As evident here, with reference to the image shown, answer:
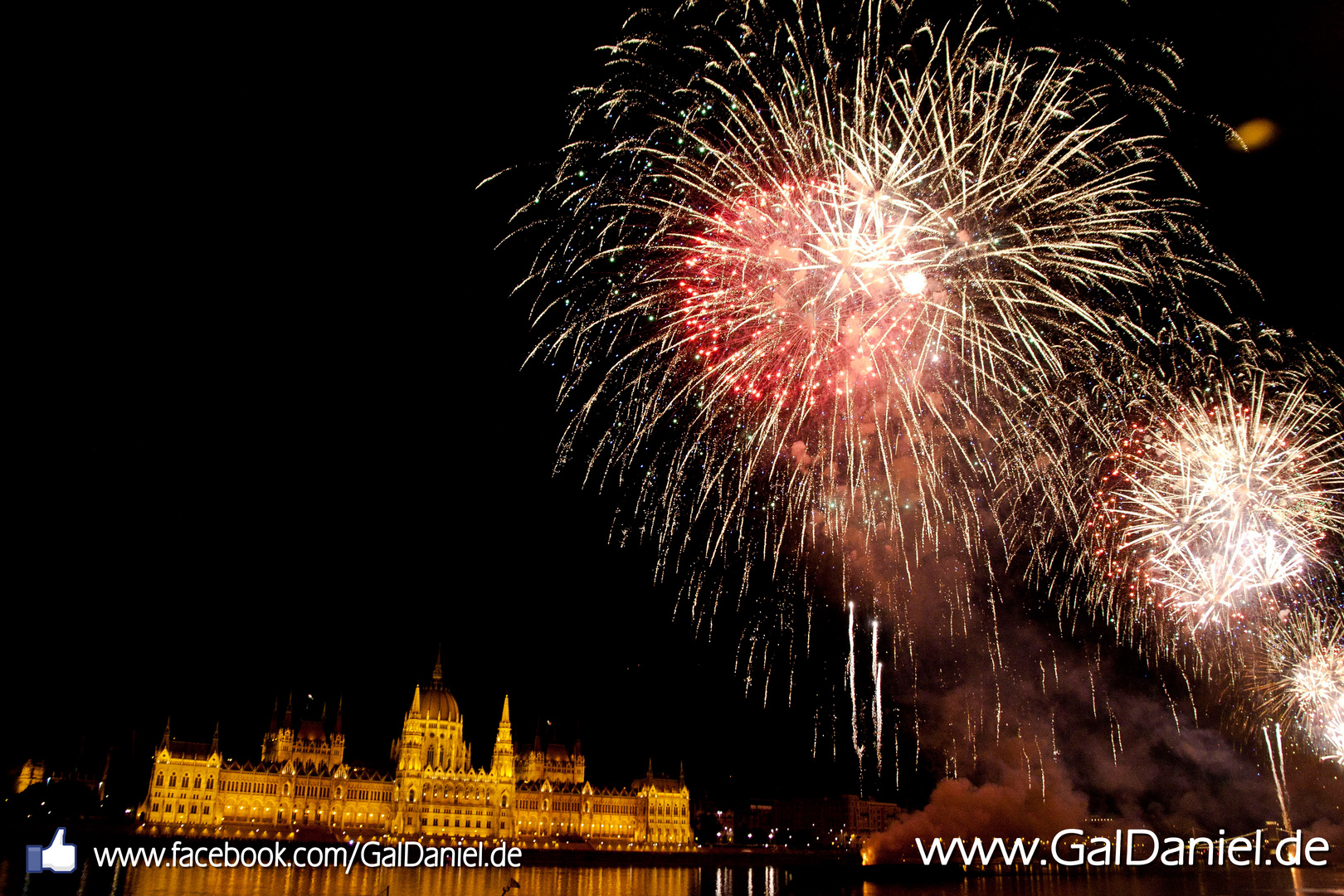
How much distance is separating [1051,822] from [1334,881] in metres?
16.8

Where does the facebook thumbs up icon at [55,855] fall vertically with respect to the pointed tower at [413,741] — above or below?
below

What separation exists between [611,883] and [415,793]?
1457 inches

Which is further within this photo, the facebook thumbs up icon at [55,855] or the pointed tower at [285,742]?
the pointed tower at [285,742]

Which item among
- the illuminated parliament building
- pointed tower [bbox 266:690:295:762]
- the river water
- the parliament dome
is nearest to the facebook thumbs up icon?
the river water

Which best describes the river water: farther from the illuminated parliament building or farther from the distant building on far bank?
the distant building on far bank

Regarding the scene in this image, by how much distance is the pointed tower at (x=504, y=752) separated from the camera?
83.1m

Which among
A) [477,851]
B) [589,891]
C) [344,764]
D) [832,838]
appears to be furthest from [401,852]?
[832,838]

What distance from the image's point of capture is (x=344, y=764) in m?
79.5

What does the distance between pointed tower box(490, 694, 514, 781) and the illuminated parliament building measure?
0.35ft

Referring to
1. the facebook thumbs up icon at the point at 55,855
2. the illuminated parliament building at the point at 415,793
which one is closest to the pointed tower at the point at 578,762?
the illuminated parliament building at the point at 415,793

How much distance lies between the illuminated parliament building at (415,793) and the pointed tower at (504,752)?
0.11 metres

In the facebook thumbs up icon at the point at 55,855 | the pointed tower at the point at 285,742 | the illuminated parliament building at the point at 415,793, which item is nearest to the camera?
the facebook thumbs up icon at the point at 55,855

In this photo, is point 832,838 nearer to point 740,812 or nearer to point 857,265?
point 740,812

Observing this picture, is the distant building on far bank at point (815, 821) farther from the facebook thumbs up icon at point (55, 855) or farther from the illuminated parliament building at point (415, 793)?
the facebook thumbs up icon at point (55, 855)
